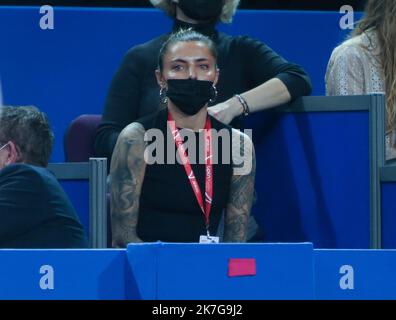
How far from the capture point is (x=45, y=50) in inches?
200

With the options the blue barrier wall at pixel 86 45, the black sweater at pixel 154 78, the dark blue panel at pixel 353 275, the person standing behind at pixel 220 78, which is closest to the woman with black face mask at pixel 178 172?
the person standing behind at pixel 220 78

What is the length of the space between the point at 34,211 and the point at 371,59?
1.41 meters

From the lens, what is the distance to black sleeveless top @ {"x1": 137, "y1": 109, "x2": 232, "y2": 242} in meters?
3.71

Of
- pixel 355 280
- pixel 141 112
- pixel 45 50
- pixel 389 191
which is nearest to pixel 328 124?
pixel 389 191

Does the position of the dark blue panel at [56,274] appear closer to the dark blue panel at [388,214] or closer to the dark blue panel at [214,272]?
the dark blue panel at [214,272]

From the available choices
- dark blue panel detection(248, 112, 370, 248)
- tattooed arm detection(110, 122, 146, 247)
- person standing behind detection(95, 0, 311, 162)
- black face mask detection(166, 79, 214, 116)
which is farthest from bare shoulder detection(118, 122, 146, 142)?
dark blue panel detection(248, 112, 370, 248)

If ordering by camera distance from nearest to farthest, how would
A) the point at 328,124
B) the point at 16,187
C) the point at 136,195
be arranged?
the point at 16,187 < the point at 136,195 < the point at 328,124

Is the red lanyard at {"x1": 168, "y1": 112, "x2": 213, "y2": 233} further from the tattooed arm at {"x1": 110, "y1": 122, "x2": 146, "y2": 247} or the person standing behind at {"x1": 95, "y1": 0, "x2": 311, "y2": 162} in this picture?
the person standing behind at {"x1": 95, "y1": 0, "x2": 311, "y2": 162}

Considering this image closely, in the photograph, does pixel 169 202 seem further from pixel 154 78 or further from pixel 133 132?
pixel 154 78

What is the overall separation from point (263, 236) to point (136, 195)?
25.1 inches

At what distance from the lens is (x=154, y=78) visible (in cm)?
414

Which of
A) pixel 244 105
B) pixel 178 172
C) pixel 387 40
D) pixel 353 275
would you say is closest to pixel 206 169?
pixel 178 172
